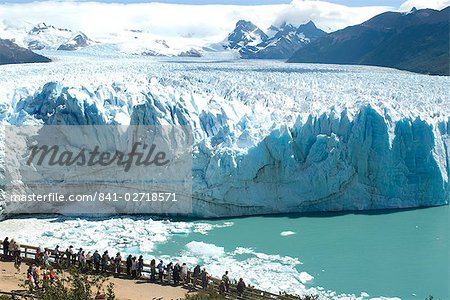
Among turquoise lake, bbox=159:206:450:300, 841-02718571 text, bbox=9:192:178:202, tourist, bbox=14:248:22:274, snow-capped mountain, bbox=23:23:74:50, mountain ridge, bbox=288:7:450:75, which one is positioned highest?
snow-capped mountain, bbox=23:23:74:50

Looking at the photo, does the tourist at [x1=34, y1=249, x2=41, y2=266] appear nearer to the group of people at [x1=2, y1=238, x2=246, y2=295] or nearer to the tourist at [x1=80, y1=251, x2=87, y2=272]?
the group of people at [x1=2, y1=238, x2=246, y2=295]

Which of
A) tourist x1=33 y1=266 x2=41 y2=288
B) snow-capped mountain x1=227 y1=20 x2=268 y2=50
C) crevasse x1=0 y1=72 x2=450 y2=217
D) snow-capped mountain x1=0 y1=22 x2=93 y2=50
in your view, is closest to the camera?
tourist x1=33 y1=266 x2=41 y2=288

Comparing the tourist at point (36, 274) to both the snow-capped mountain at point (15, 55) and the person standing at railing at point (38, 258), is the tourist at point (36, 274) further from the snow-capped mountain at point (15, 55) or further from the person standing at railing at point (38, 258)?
the snow-capped mountain at point (15, 55)

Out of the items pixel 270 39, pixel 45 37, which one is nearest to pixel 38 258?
pixel 45 37

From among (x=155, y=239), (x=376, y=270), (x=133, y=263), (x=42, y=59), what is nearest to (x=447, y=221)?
(x=376, y=270)

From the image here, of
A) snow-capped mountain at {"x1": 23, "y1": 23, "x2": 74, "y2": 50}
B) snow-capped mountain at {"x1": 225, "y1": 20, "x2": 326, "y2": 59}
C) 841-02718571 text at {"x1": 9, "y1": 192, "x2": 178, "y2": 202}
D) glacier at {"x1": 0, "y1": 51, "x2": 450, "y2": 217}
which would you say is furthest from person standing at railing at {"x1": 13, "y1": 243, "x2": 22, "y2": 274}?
snow-capped mountain at {"x1": 225, "y1": 20, "x2": 326, "y2": 59}

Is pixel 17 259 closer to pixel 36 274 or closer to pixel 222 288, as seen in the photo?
pixel 36 274

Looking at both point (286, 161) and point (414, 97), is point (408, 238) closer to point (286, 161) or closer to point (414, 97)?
point (286, 161)
